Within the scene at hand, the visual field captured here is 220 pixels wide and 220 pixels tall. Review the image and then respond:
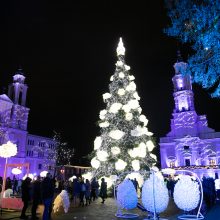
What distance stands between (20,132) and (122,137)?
37909 millimetres

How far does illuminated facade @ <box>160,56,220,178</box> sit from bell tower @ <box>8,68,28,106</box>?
30.4 metres

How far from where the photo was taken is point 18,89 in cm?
5697

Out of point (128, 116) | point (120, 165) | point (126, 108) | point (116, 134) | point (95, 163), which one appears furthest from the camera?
point (126, 108)

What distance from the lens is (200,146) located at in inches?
2103

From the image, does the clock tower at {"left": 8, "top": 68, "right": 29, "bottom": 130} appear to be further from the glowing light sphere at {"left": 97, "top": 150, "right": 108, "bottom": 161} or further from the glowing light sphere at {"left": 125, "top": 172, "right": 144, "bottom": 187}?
the glowing light sphere at {"left": 125, "top": 172, "right": 144, "bottom": 187}

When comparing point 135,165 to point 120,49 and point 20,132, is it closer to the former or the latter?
point 120,49

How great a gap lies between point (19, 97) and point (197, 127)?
3723 cm

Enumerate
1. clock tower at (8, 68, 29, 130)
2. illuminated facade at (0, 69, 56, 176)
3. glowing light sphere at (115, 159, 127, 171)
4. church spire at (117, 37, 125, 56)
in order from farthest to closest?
clock tower at (8, 68, 29, 130), illuminated facade at (0, 69, 56, 176), church spire at (117, 37, 125, 56), glowing light sphere at (115, 159, 127, 171)

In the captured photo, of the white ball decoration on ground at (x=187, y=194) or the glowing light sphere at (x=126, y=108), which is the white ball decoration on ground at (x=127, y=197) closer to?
the white ball decoration on ground at (x=187, y=194)

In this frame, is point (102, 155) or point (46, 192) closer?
point (46, 192)

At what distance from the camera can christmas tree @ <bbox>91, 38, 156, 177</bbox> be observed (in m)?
22.0

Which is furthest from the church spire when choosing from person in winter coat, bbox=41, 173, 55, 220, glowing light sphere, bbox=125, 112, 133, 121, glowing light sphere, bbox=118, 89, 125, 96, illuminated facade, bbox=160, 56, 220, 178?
illuminated facade, bbox=160, 56, 220, 178

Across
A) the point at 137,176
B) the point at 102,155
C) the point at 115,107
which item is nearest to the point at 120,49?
the point at 115,107

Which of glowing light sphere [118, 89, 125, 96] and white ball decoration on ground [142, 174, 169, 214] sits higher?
glowing light sphere [118, 89, 125, 96]
